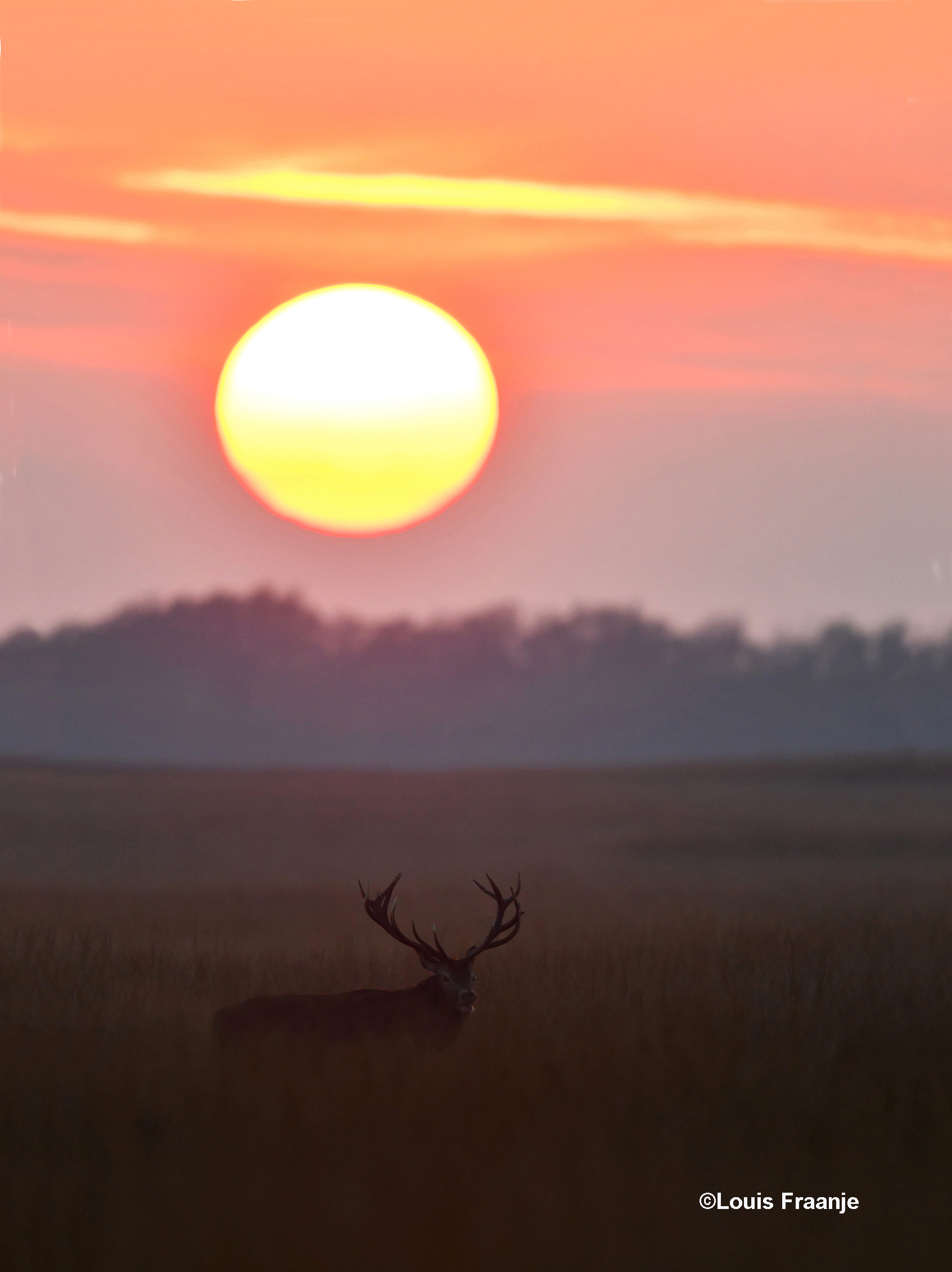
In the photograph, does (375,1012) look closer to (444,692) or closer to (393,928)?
(393,928)

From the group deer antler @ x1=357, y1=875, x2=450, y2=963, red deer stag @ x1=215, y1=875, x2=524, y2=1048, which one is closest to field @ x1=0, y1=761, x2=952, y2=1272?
red deer stag @ x1=215, y1=875, x2=524, y2=1048

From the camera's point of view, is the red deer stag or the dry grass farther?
the red deer stag

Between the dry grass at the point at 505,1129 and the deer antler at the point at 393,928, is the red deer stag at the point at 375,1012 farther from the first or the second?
the dry grass at the point at 505,1129

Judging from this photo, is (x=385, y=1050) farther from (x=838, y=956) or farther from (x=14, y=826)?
(x=14, y=826)

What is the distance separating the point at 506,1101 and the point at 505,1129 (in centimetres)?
28

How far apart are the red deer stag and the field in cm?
20

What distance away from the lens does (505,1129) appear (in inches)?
276

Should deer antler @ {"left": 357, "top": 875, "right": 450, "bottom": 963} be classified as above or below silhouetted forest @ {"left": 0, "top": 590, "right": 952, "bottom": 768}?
below

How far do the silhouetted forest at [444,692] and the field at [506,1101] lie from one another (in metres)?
42.6

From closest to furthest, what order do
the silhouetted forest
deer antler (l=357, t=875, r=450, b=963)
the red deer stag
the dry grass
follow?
the dry grass < the red deer stag < deer antler (l=357, t=875, r=450, b=963) < the silhouetted forest

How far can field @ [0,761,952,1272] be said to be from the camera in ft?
20.2

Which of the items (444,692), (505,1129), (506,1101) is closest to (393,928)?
(506,1101)

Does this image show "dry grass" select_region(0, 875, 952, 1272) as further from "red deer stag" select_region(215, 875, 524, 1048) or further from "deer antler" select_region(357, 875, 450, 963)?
"deer antler" select_region(357, 875, 450, 963)

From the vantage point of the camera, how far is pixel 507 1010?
361 inches
